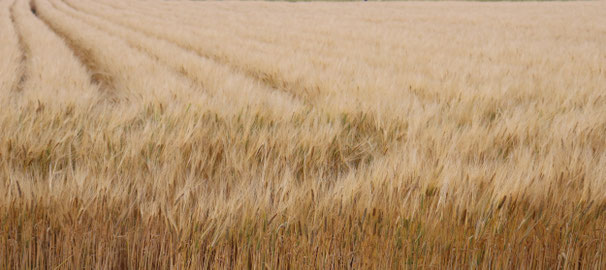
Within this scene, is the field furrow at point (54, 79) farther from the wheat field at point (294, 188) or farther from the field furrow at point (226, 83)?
the field furrow at point (226, 83)

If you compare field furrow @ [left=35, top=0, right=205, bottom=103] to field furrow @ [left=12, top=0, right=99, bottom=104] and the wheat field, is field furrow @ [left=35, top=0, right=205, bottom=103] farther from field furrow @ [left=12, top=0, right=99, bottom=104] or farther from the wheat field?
field furrow @ [left=12, top=0, right=99, bottom=104]

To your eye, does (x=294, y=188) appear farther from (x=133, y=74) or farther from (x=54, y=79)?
(x=133, y=74)

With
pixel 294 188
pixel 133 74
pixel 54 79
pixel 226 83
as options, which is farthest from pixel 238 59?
pixel 294 188

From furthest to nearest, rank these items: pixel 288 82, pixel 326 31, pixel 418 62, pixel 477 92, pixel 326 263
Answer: pixel 326 31 → pixel 418 62 → pixel 288 82 → pixel 477 92 → pixel 326 263

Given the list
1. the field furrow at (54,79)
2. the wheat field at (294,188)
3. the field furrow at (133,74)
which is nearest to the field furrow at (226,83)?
the wheat field at (294,188)

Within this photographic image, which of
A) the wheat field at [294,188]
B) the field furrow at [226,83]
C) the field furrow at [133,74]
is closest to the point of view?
the wheat field at [294,188]

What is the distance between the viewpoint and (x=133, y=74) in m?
3.55

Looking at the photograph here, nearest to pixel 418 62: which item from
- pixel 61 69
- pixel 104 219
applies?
pixel 61 69

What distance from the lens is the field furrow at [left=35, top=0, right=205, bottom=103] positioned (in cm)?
258

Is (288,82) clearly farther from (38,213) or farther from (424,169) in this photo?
(38,213)

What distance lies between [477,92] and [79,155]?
2.35m

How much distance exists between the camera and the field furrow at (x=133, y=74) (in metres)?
2.58

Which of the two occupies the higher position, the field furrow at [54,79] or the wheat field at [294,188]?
the wheat field at [294,188]

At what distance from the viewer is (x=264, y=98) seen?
98.3 inches
